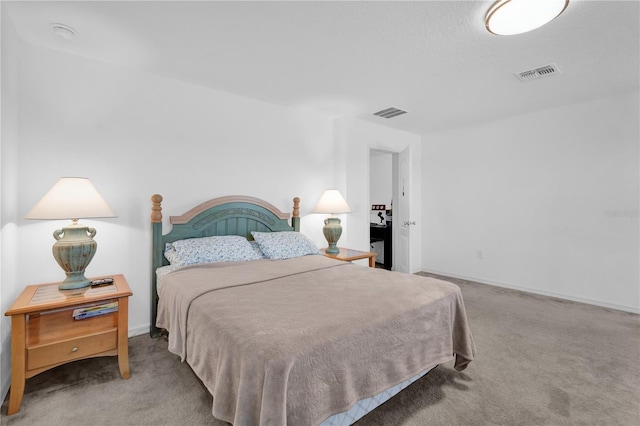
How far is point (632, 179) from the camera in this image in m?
3.22

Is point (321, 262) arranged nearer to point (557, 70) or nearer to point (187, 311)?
point (187, 311)

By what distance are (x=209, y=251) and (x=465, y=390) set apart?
2.13 metres

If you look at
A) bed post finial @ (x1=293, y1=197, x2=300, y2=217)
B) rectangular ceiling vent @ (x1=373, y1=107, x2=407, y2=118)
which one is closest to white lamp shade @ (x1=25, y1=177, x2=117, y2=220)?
bed post finial @ (x1=293, y1=197, x2=300, y2=217)

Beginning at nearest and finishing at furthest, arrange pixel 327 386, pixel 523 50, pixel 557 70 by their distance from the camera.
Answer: pixel 327 386 → pixel 523 50 → pixel 557 70

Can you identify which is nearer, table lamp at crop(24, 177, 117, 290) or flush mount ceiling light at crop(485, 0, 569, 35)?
flush mount ceiling light at crop(485, 0, 569, 35)

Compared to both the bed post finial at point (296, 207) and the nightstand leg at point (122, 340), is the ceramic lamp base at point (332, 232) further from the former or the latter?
the nightstand leg at point (122, 340)

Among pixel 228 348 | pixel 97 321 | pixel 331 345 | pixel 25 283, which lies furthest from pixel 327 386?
pixel 25 283

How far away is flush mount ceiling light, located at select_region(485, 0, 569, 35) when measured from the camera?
172 centimetres

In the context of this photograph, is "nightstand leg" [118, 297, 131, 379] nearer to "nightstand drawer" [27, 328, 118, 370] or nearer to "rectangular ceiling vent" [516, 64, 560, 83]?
"nightstand drawer" [27, 328, 118, 370]

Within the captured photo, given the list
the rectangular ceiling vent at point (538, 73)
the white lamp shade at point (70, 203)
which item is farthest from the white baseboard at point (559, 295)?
the white lamp shade at point (70, 203)

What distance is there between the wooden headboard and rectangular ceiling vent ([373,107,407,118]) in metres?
1.56

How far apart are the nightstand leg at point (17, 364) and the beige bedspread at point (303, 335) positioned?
732 mm

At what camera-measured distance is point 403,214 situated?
4633 mm

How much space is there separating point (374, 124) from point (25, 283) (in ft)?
13.3
